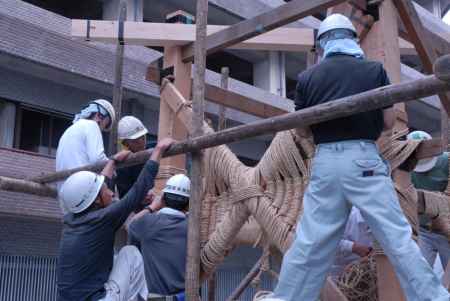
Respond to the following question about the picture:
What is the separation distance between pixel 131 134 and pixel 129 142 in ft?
0.33

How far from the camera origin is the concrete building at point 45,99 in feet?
39.7

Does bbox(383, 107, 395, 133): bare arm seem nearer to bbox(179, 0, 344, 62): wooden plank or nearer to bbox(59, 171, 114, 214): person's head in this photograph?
bbox(179, 0, 344, 62): wooden plank

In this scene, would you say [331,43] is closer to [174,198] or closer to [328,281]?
[328,281]

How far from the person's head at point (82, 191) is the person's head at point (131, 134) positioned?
155 cm

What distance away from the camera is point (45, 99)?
1365 cm

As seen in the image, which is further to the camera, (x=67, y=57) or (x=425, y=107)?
(x=425, y=107)

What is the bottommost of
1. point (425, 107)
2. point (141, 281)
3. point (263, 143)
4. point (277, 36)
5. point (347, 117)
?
point (141, 281)

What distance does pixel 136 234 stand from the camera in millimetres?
5094

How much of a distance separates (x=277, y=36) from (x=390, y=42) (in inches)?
86.6

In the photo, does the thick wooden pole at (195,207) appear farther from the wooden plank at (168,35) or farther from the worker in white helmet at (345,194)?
the wooden plank at (168,35)

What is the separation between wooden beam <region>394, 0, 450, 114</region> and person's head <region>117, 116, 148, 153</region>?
254 centimetres

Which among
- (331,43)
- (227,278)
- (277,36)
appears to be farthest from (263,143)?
(331,43)

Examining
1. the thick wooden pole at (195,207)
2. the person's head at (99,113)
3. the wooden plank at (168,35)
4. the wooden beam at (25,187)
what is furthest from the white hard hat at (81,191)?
the wooden plank at (168,35)

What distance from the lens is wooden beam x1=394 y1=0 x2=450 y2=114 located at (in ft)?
15.7
